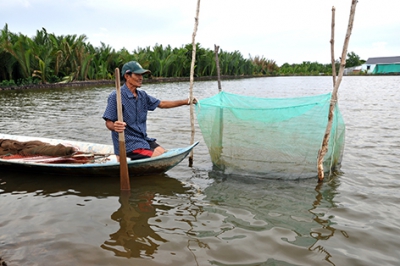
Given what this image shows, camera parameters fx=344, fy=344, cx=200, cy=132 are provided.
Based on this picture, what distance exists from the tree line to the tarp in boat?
24.0 metres

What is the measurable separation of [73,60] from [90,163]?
21.9m

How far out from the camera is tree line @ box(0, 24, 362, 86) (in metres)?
21.4

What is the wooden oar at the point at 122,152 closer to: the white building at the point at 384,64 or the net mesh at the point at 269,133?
the net mesh at the point at 269,133

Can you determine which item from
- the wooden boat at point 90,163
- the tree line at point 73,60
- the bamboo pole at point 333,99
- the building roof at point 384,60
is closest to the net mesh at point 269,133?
the bamboo pole at point 333,99

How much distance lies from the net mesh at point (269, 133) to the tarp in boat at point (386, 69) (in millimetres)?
50646

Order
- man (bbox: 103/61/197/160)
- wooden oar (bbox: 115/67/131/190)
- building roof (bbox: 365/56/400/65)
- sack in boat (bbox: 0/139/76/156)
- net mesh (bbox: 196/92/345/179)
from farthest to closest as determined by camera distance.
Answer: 1. building roof (bbox: 365/56/400/65)
2. sack in boat (bbox: 0/139/76/156)
3. net mesh (bbox: 196/92/345/179)
4. man (bbox: 103/61/197/160)
5. wooden oar (bbox: 115/67/131/190)

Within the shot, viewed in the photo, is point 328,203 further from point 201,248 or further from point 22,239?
point 22,239

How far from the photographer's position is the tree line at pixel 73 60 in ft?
70.3

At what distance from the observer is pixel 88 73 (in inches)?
1048

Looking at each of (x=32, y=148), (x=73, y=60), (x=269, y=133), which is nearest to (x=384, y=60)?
(x=73, y=60)

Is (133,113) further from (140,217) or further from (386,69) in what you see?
(386,69)

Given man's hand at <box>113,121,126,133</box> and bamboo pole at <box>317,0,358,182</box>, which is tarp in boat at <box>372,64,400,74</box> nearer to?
bamboo pole at <box>317,0,358,182</box>

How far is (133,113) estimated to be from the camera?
4.19 m

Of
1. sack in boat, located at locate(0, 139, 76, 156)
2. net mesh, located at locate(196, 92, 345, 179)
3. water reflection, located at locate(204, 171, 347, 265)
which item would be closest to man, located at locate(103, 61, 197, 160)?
net mesh, located at locate(196, 92, 345, 179)
